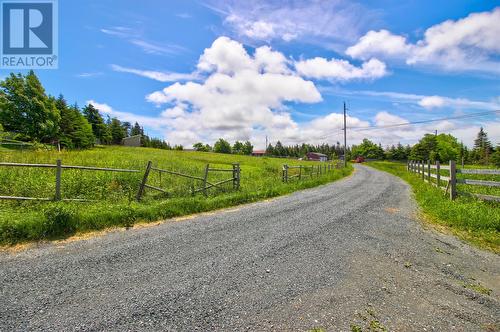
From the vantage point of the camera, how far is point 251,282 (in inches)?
157

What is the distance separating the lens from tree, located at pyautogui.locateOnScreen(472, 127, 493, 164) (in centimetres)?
7850

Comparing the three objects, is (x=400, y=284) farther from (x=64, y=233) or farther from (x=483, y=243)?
(x=64, y=233)

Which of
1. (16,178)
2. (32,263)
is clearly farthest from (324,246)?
(16,178)

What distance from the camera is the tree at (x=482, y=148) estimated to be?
7850 cm

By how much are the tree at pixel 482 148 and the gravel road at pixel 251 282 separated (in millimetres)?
98844

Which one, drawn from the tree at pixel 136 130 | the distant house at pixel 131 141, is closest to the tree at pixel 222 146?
the tree at pixel 136 130

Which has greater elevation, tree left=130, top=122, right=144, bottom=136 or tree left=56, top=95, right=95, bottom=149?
tree left=130, top=122, right=144, bottom=136

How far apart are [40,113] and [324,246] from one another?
5341cm

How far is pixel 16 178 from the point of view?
31.4 ft

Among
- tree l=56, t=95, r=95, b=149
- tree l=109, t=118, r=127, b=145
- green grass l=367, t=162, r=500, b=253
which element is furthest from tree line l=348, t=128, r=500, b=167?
tree l=109, t=118, r=127, b=145

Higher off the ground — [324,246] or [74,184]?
[74,184]

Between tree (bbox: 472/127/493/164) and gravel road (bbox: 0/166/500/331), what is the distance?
98.8 m

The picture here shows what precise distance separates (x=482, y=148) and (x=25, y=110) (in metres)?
131

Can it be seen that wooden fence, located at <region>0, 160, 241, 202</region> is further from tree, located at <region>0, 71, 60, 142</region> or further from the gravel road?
tree, located at <region>0, 71, 60, 142</region>
